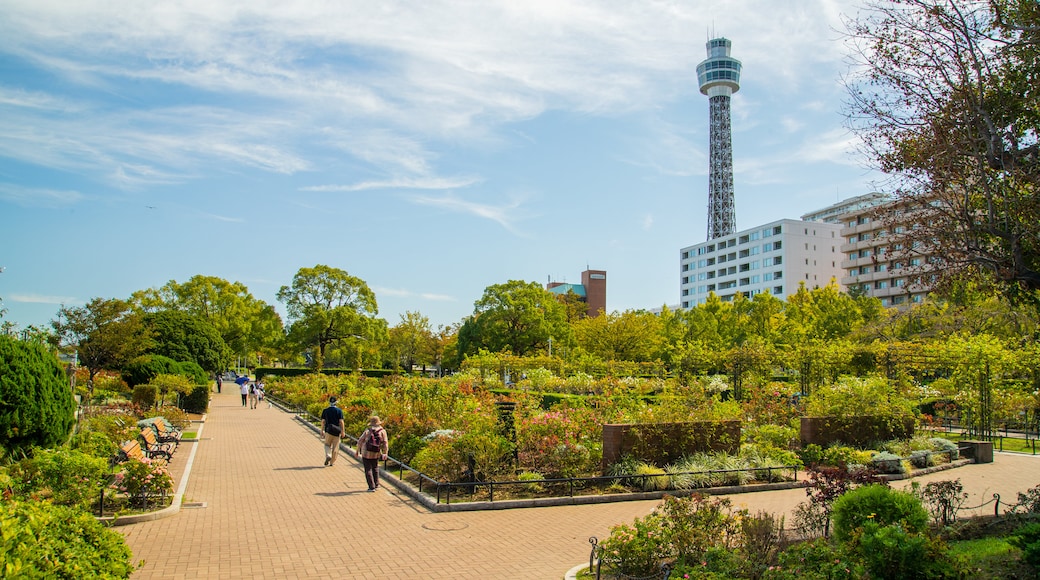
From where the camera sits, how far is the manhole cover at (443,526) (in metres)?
10.1

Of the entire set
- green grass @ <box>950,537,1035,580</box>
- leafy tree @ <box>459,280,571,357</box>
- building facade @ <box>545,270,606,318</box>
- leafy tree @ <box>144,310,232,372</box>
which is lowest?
green grass @ <box>950,537,1035,580</box>

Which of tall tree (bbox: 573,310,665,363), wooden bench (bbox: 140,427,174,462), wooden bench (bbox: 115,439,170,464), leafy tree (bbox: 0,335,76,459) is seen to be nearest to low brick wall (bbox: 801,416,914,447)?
wooden bench (bbox: 115,439,170,464)

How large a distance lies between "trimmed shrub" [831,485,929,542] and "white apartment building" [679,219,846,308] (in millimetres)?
87256

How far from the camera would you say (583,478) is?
1204 centimetres

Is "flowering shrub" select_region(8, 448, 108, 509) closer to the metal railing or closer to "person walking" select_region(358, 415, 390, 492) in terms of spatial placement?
"person walking" select_region(358, 415, 390, 492)

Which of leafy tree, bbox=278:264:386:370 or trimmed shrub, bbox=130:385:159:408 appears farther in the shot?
leafy tree, bbox=278:264:386:370

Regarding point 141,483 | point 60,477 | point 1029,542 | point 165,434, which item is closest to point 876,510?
point 1029,542

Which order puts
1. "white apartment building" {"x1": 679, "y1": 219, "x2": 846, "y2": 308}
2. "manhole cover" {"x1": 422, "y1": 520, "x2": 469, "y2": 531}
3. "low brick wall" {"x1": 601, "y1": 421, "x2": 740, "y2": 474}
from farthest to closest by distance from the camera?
"white apartment building" {"x1": 679, "y1": 219, "x2": 846, "y2": 308}, "low brick wall" {"x1": 601, "y1": 421, "x2": 740, "y2": 474}, "manhole cover" {"x1": 422, "y1": 520, "x2": 469, "y2": 531}

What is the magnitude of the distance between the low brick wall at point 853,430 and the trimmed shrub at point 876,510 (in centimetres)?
984

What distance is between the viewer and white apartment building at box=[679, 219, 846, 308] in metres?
98.8

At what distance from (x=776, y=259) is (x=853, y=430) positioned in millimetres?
87864

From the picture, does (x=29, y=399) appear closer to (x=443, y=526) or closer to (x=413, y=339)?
(x=443, y=526)

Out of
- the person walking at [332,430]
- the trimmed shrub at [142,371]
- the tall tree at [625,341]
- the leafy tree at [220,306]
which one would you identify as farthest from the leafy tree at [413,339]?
the person walking at [332,430]

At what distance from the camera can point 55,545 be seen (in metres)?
5.06
